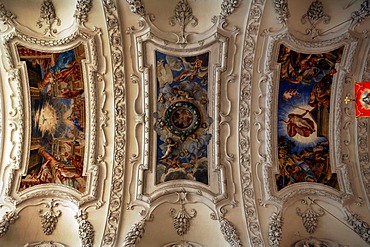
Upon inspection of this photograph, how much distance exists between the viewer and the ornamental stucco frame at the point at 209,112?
10594 millimetres

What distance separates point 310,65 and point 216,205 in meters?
5.37

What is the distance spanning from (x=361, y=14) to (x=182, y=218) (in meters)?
8.26

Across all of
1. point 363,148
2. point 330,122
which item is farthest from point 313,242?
point 330,122

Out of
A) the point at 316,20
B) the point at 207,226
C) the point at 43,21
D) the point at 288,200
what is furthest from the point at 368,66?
the point at 43,21

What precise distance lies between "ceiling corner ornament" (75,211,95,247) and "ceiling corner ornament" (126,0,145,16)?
6.28m

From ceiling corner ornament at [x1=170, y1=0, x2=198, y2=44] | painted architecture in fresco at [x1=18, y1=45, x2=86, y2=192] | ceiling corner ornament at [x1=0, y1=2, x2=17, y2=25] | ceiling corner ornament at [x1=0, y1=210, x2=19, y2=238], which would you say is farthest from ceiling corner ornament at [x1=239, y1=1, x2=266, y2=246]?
ceiling corner ornament at [x1=0, y1=210, x2=19, y2=238]

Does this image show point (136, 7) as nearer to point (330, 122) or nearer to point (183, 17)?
point (183, 17)

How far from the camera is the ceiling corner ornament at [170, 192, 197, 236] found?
35.8 feet

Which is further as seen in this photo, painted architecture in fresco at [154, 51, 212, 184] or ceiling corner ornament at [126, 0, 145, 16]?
painted architecture in fresco at [154, 51, 212, 184]

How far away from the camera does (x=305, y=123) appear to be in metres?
11.4

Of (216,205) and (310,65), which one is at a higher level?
(310,65)

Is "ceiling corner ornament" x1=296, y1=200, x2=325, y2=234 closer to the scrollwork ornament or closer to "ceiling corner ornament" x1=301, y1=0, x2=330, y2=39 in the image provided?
the scrollwork ornament

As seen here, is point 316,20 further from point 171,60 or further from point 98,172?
point 98,172

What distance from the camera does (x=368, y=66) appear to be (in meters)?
10.9
